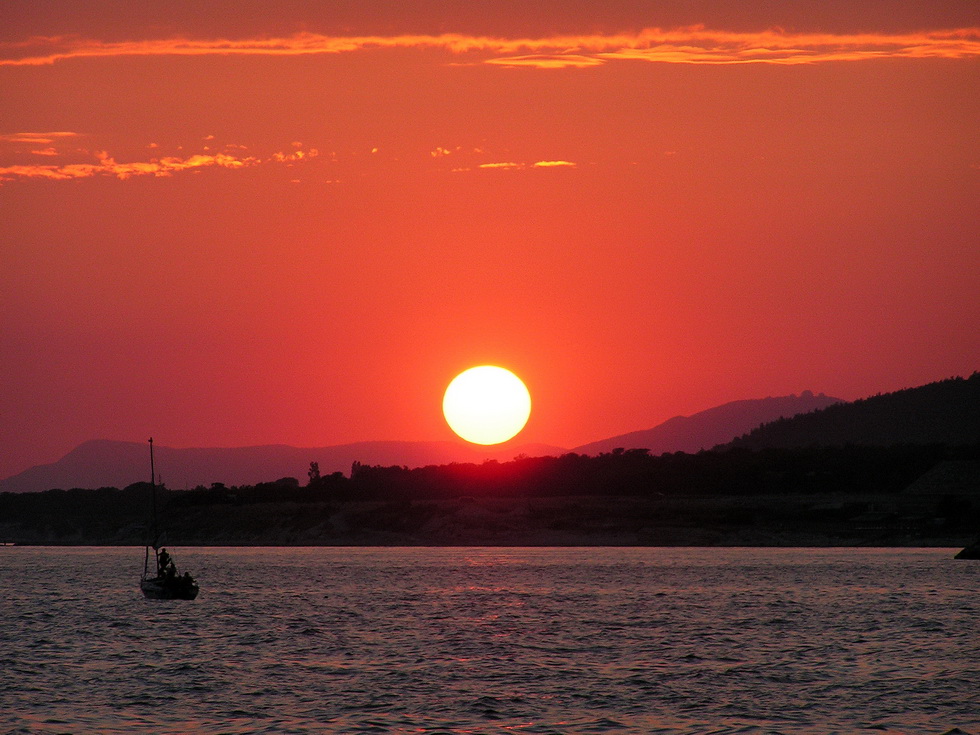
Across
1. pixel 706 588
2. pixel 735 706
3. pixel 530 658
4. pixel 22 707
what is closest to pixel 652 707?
pixel 735 706

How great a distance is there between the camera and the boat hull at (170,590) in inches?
3944

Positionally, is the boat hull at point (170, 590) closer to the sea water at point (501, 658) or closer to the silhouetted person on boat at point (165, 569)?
the silhouetted person on boat at point (165, 569)

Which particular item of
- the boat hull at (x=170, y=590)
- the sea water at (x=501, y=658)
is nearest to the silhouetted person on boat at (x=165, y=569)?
the boat hull at (x=170, y=590)

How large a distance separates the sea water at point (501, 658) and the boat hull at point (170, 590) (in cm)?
213

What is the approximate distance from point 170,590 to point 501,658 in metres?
48.6

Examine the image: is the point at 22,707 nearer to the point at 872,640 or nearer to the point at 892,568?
the point at 872,640

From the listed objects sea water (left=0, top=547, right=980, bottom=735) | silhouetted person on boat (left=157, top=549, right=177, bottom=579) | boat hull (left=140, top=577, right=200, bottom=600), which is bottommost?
sea water (left=0, top=547, right=980, bottom=735)

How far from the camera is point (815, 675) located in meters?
52.8

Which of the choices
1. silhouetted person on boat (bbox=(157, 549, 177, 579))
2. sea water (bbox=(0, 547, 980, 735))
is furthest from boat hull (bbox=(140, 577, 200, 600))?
sea water (bbox=(0, 547, 980, 735))

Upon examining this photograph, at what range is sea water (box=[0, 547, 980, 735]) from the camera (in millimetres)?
42406

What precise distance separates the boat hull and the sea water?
213 cm

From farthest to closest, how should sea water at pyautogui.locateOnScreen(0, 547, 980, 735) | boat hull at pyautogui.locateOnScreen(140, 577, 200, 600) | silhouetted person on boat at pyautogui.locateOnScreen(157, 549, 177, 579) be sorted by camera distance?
silhouetted person on boat at pyautogui.locateOnScreen(157, 549, 177, 579) < boat hull at pyautogui.locateOnScreen(140, 577, 200, 600) < sea water at pyautogui.locateOnScreen(0, 547, 980, 735)

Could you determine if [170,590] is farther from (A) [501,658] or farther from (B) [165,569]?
(A) [501,658]

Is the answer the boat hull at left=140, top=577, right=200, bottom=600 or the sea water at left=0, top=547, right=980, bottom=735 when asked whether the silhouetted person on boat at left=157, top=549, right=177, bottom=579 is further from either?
the sea water at left=0, top=547, right=980, bottom=735
